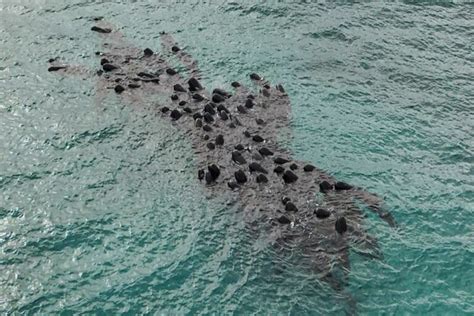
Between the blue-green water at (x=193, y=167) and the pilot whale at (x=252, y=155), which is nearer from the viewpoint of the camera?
the blue-green water at (x=193, y=167)

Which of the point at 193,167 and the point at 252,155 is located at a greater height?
the point at 252,155

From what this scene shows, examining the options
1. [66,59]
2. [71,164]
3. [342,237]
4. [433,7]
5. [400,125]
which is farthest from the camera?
[433,7]

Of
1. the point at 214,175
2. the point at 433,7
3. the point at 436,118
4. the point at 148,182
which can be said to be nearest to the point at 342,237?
the point at 214,175

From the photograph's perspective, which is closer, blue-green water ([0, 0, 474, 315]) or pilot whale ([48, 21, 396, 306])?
blue-green water ([0, 0, 474, 315])

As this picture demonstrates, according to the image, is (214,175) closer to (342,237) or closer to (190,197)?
(190,197)
